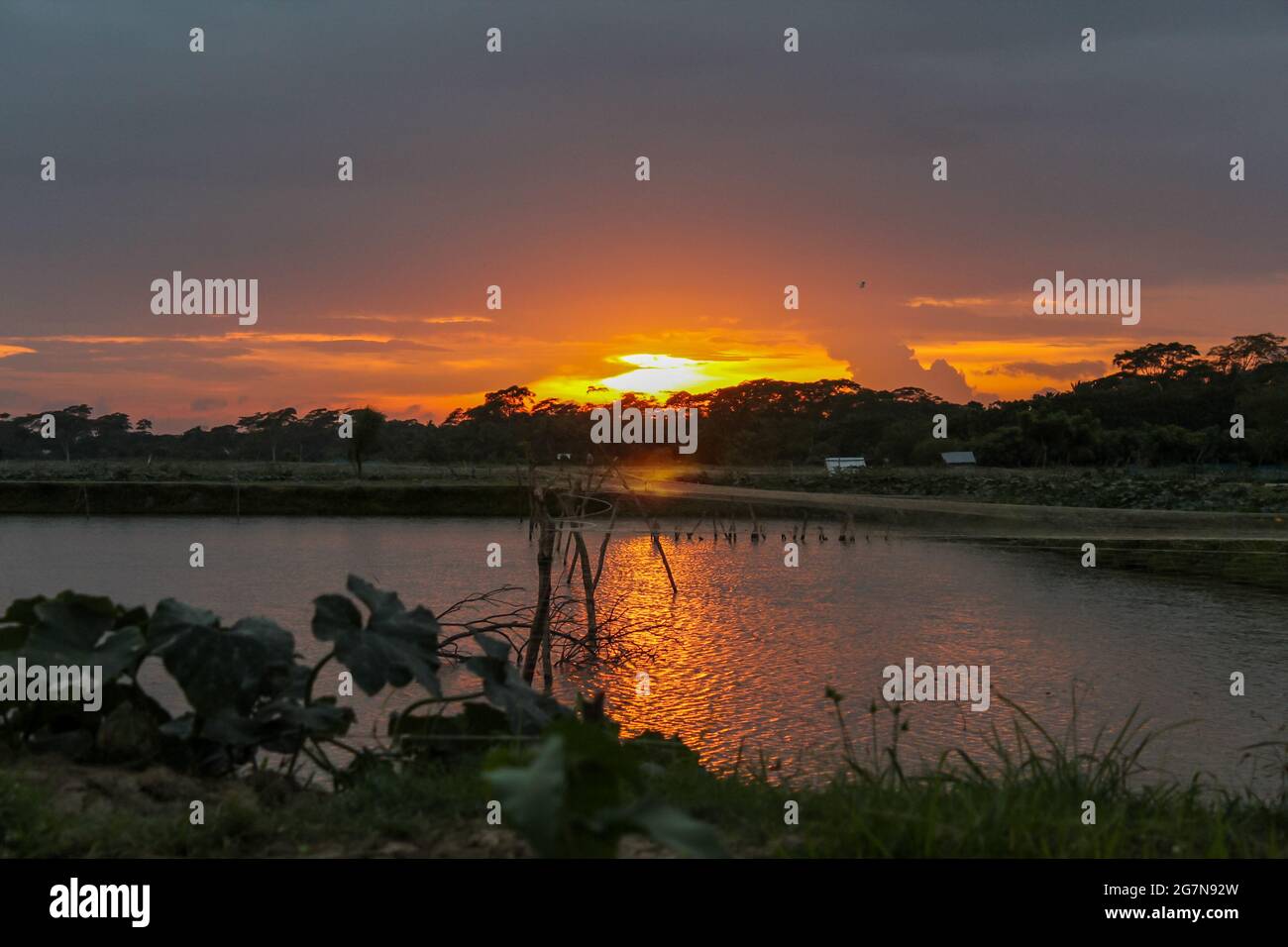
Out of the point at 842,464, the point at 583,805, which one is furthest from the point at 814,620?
the point at 842,464

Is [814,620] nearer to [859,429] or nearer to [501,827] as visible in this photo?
Result: [501,827]

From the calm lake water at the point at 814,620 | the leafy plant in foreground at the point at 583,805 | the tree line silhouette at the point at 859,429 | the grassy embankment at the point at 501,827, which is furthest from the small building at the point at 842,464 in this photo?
the leafy plant in foreground at the point at 583,805

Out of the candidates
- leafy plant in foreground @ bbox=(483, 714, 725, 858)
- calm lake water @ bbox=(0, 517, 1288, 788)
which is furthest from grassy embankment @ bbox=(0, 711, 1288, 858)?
calm lake water @ bbox=(0, 517, 1288, 788)

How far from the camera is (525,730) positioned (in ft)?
17.1

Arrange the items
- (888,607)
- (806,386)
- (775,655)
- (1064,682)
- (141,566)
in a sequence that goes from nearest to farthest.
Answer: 1. (1064,682)
2. (775,655)
3. (888,607)
4. (141,566)
5. (806,386)

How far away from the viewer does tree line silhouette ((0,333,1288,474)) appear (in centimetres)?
6812

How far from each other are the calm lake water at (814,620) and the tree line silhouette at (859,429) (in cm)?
2111

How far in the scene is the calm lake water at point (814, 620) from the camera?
1098 centimetres

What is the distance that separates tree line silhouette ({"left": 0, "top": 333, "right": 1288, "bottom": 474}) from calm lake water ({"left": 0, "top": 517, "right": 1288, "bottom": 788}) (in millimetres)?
21112

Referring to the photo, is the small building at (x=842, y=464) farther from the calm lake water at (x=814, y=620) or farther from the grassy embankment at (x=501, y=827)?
the grassy embankment at (x=501, y=827)

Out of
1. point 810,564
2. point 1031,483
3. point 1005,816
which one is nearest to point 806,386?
point 1031,483
